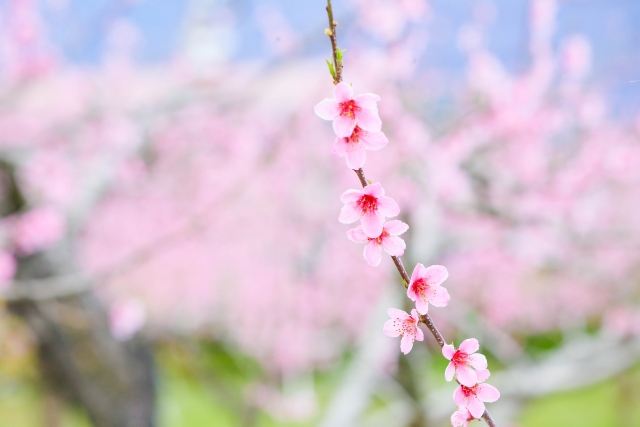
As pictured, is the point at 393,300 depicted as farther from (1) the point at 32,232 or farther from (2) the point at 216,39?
(2) the point at 216,39

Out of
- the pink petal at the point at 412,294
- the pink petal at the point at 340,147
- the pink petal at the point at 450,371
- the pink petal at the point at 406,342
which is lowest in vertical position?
the pink petal at the point at 450,371

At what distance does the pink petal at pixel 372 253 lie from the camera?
595mm

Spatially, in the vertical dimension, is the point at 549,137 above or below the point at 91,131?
below

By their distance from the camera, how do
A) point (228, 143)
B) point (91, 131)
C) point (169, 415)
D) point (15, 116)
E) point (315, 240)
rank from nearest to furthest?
1. point (91, 131)
2. point (315, 240)
3. point (15, 116)
4. point (228, 143)
5. point (169, 415)

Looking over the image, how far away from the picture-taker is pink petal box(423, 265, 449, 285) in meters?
0.61

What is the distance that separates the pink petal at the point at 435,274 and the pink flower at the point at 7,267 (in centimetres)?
321

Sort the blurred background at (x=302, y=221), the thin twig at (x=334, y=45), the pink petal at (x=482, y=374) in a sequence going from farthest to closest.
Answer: the blurred background at (x=302, y=221) < the pink petal at (x=482, y=374) < the thin twig at (x=334, y=45)

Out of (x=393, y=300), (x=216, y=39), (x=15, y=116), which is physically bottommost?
(x=393, y=300)

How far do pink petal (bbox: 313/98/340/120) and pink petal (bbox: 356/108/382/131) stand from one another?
3 centimetres

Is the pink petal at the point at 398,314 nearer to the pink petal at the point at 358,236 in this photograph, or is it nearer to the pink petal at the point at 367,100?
the pink petal at the point at 358,236

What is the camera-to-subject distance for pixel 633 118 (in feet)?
11.4

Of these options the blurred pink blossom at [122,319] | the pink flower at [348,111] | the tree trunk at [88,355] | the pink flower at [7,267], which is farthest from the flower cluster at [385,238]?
the tree trunk at [88,355]

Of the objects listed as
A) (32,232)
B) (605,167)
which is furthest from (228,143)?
(605,167)

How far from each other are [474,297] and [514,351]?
9.74 feet
